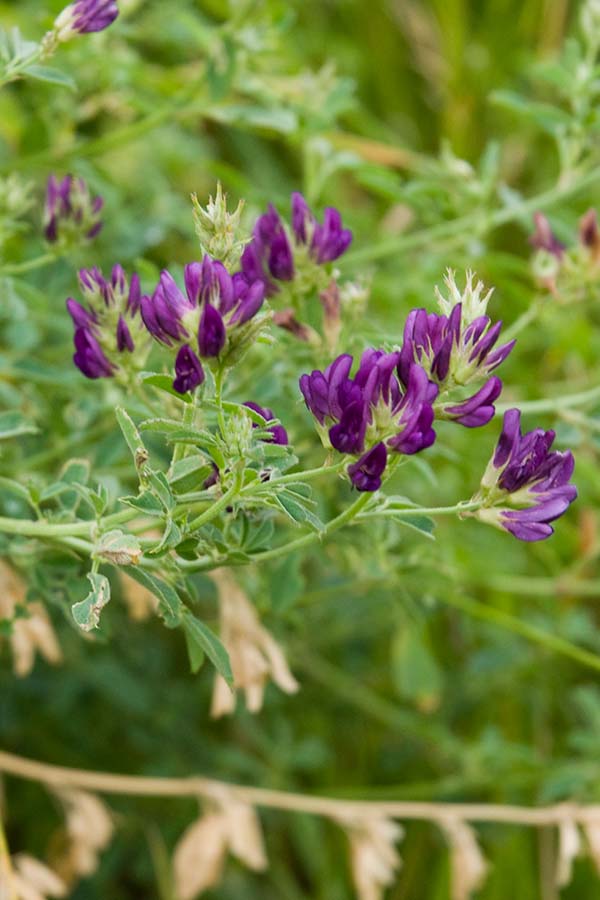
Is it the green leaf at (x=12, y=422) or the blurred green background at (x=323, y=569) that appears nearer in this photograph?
the green leaf at (x=12, y=422)

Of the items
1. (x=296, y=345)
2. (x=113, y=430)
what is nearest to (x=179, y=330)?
(x=296, y=345)

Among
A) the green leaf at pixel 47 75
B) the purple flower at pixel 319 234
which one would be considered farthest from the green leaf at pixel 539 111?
the green leaf at pixel 47 75

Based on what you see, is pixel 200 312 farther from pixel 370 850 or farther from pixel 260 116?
pixel 370 850

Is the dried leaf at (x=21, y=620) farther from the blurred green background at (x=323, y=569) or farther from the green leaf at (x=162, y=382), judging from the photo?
the green leaf at (x=162, y=382)

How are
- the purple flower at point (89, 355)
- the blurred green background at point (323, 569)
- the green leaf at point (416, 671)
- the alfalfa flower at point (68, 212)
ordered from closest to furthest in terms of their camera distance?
the purple flower at point (89, 355)
the alfalfa flower at point (68, 212)
the blurred green background at point (323, 569)
the green leaf at point (416, 671)

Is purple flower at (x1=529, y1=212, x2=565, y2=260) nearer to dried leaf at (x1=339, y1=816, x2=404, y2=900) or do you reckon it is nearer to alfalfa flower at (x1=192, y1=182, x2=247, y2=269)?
alfalfa flower at (x1=192, y1=182, x2=247, y2=269)

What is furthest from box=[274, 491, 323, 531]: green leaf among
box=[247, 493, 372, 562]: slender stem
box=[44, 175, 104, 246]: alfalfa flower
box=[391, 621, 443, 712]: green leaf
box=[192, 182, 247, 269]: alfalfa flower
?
box=[391, 621, 443, 712]: green leaf

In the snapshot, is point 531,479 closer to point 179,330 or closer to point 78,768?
point 179,330
